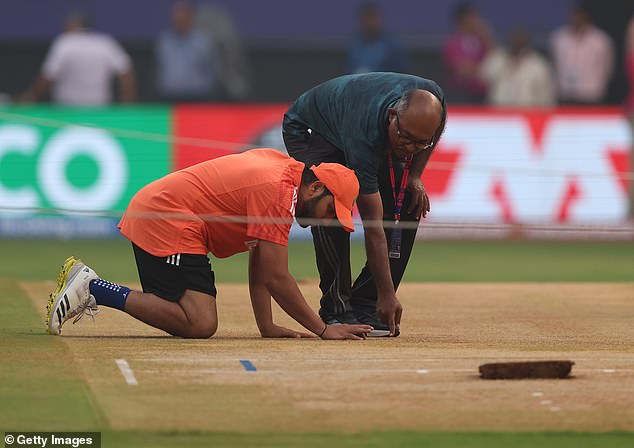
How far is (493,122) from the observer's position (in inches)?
730

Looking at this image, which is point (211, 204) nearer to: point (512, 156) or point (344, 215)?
point (344, 215)

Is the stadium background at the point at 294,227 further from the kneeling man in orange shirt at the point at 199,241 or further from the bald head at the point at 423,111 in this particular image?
the bald head at the point at 423,111

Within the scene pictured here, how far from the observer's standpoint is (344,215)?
28.0ft

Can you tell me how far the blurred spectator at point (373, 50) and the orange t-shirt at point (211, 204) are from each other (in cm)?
1079

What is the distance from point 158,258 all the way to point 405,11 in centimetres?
1547

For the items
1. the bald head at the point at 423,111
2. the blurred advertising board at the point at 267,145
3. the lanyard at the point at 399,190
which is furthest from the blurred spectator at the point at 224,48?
the bald head at the point at 423,111

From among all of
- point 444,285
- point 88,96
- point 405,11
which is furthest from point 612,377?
point 405,11

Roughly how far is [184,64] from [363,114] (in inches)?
455

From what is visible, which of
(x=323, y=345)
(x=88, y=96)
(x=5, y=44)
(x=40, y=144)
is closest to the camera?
(x=323, y=345)

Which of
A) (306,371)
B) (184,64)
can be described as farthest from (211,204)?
(184,64)

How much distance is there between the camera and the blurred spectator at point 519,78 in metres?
19.7

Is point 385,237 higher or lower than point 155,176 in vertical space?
higher

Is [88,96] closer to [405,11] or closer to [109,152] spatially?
[109,152]

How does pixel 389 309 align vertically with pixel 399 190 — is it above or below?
below
